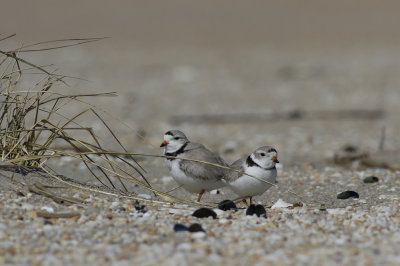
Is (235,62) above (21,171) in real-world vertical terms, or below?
above

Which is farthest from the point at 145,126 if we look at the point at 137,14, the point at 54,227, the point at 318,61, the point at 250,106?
the point at 137,14

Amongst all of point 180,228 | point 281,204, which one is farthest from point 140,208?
point 281,204

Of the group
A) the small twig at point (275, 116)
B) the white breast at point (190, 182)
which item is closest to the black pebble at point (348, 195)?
the white breast at point (190, 182)

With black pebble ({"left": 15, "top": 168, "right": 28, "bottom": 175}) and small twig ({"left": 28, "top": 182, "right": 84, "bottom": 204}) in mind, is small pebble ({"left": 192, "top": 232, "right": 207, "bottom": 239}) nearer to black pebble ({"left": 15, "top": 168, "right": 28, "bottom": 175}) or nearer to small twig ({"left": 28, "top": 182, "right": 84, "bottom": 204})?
small twig ({"left": 28, "top": 182, "right": 84, "bottom": 204})

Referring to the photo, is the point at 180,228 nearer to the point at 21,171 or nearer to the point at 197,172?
the point at 197,172

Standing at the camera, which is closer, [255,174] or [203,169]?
[255,174]

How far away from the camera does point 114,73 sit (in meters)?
14.7

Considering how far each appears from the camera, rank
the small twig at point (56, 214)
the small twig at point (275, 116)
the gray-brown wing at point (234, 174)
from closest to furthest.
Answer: the small twig at point (56, 214) → the gray-brown wing at point (234, 174) → the small twig at point (275, 116)

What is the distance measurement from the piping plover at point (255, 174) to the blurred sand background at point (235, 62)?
4.46 ft

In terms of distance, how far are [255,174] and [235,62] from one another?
40.0 ft

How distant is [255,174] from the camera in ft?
15.5

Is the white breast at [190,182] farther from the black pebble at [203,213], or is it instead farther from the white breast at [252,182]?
the black pebble at [203,213]

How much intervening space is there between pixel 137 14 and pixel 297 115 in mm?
20259

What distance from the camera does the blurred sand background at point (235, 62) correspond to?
30.7ft
